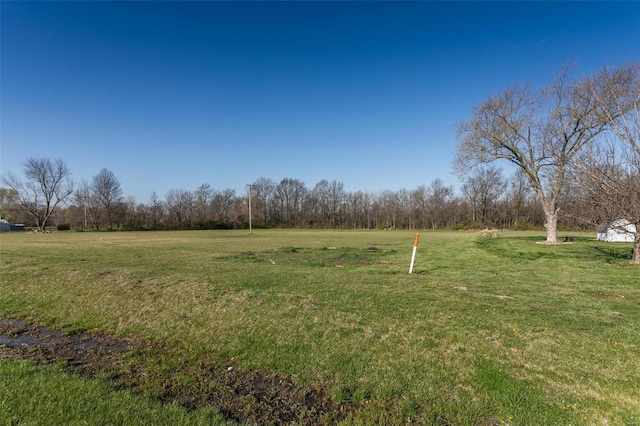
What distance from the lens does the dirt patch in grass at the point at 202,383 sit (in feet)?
13.3

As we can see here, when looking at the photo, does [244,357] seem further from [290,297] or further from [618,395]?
[618,395]

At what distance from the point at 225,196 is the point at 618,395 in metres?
107

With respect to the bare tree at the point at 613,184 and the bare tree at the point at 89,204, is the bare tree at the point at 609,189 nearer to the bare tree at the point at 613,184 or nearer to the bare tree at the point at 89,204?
the bare tree at the point at 613,184

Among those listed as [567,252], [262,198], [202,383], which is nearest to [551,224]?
[567,252]

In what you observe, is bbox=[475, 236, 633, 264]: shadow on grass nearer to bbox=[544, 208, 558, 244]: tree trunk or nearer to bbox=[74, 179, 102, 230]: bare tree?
bbox=[544, 208, 558, 244]: tree trunk

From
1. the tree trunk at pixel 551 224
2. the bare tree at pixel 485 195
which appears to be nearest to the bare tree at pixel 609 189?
the tree trunk at pixel 551 224

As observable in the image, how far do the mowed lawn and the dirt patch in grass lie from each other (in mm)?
160

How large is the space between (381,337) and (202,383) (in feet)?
10.4

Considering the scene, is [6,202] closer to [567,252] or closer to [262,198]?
[262,198]

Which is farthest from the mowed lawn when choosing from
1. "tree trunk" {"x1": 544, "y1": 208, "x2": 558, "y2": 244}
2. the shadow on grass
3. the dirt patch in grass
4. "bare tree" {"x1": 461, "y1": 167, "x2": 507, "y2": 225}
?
"bare tree" {"x1": 461, "y1": 167, "x2": 507, "y2": 225}

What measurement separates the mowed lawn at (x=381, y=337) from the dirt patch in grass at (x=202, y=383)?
0.53 ft

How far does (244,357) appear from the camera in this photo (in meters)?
5.62

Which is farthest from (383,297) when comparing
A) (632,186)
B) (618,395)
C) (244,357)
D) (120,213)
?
(120,213)

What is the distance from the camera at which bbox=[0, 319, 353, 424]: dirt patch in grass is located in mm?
4062
